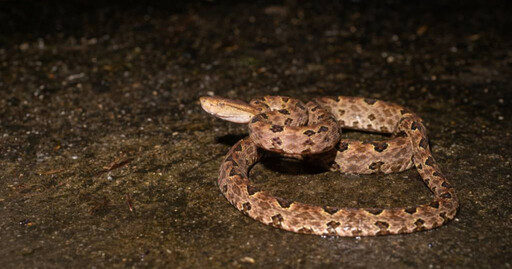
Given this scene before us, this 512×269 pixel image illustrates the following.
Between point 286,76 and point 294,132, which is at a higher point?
point 294,132

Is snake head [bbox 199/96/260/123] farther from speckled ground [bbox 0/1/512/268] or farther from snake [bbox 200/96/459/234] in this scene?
speckled ground [bbox 0/1/512/268]

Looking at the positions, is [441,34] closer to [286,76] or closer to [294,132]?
[286,76]

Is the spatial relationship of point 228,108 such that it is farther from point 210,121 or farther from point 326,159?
point 210,121

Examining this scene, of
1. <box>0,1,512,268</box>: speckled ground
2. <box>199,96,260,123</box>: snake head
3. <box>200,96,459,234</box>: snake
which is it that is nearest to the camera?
<box>0,1,512,268</box>: speckled ground

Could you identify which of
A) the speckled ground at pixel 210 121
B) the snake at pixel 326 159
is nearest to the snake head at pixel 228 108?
the snake at pixel 326 159

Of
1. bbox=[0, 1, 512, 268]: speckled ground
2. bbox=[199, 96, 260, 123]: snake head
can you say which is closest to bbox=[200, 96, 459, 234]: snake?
bbox=[199, 96, 260, 123]: snake head

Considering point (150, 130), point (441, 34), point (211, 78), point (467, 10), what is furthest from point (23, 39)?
point (467, 10)

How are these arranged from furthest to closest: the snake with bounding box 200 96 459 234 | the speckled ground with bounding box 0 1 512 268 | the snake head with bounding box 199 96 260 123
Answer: the snake head with bounding box 199 96 260 123 → the snake with bounding box 200 96 459 234 → the speckled ground with bounding box 0 1 512 268

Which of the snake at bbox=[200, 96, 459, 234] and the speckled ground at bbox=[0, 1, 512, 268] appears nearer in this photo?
the speckled ground at bbox=[0, 1, 512, 268]
